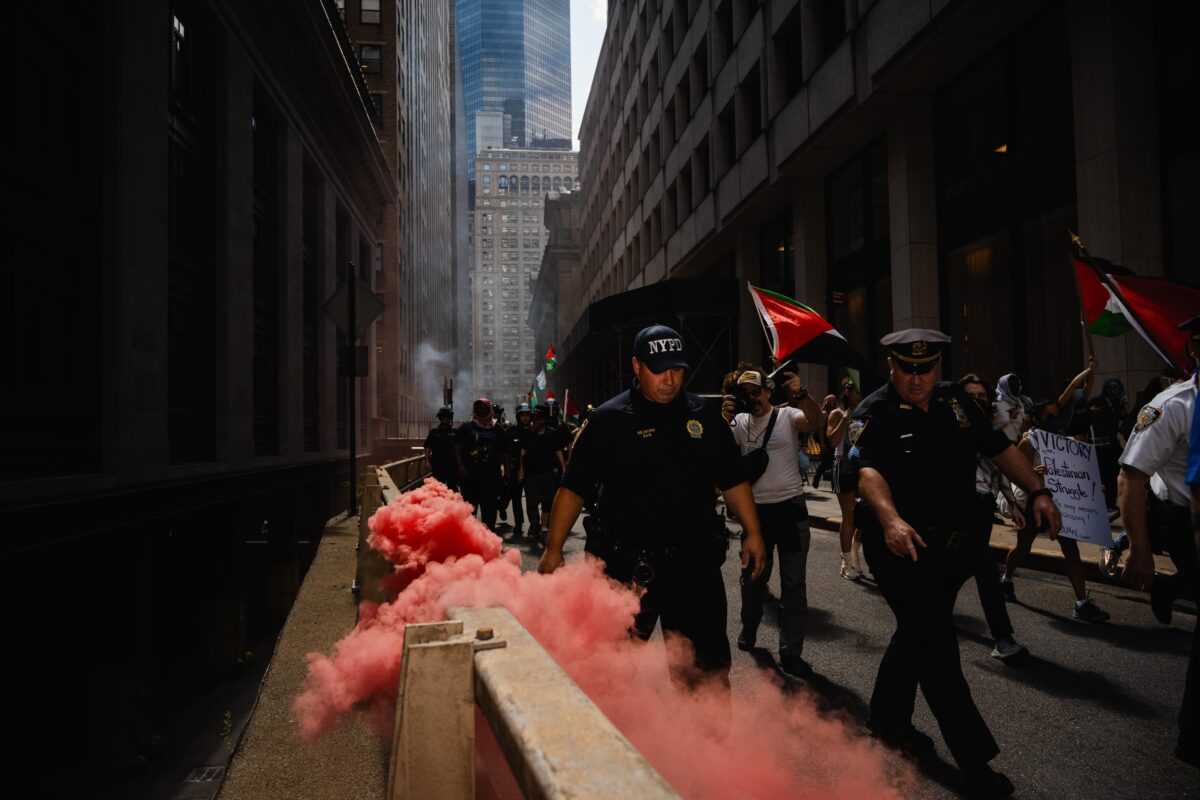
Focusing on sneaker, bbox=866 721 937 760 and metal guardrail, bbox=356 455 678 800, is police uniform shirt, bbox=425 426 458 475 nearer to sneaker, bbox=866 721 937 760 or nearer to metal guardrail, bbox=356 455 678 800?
sneaker, bbox=866 721 937 760

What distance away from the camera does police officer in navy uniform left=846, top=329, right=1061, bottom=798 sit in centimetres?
346

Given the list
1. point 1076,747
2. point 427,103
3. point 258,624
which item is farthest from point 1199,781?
point 427,103

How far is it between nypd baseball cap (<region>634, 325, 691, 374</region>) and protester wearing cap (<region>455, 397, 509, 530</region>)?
8177 mm

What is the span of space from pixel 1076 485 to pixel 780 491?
11.0 feet

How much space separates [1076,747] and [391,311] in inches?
1795

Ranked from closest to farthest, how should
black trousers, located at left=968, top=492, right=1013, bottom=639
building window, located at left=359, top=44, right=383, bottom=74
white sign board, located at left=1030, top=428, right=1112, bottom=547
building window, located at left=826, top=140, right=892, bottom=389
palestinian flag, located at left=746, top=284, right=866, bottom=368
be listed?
black trousers, located at left=968, top=492, right=1013, bottom=639, white sign board, located at left=1030, top=428, right=1112, bottom=547, palestinian flag, located at left=746, top=284, right=866, bottom=368, building window, located at left=826, top=140, right=892, bottom=389, building window, located at left=359, top=44, right=383, bottom=74

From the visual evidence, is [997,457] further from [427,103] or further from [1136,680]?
[427,103]

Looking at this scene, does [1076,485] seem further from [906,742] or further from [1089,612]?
[906,742]

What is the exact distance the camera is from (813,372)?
18.9 m

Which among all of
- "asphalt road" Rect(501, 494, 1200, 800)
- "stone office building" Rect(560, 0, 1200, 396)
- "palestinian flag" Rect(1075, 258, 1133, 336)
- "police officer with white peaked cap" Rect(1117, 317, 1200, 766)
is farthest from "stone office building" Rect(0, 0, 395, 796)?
"stone office building" Rect(560, 0, 1200, 396)

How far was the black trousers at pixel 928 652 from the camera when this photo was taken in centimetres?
341

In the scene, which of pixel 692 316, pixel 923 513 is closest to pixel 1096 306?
pixel 923 513

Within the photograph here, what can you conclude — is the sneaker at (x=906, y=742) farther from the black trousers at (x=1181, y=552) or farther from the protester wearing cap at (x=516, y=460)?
the protester wearing cap at (x=516, y=460)

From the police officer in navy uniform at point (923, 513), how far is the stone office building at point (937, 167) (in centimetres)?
730
